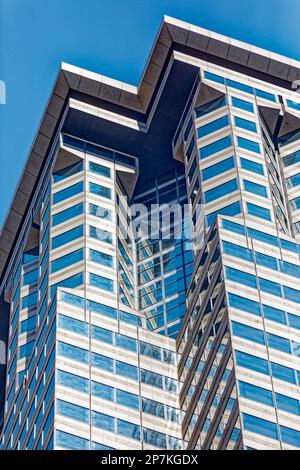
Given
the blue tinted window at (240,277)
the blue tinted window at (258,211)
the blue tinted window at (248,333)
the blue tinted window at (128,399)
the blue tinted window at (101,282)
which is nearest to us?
the blue tinted window at (248,333)

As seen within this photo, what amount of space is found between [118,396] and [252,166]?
2400 centimetres

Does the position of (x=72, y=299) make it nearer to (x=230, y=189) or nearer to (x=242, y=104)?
(x=230, y=189)

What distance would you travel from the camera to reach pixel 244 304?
91.2 metres

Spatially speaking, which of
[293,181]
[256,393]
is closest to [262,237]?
[256,393]

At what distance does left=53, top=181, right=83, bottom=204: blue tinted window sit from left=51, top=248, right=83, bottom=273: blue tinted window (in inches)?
310

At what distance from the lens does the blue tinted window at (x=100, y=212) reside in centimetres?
11175

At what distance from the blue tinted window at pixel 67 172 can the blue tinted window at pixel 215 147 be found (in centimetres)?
1219

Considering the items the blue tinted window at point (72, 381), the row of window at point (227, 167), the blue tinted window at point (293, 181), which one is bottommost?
the blue tinted window at point (72, 381)

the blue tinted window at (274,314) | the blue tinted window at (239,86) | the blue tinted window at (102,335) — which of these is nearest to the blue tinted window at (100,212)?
the blue tinted window at (102,335)

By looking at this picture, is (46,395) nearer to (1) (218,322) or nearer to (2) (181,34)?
(1) (218,322)

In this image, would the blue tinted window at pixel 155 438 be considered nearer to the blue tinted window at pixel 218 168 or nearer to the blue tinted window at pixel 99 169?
the blue tinted window at pixel 218 168

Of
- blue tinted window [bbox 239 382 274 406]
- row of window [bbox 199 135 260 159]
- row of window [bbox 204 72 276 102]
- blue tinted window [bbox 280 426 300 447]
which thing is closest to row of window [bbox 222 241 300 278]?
blue tinted window [bbox 239 382 274 406]

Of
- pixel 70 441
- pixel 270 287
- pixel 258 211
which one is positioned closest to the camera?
pixel 70 441

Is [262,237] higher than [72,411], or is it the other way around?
[262,237]
